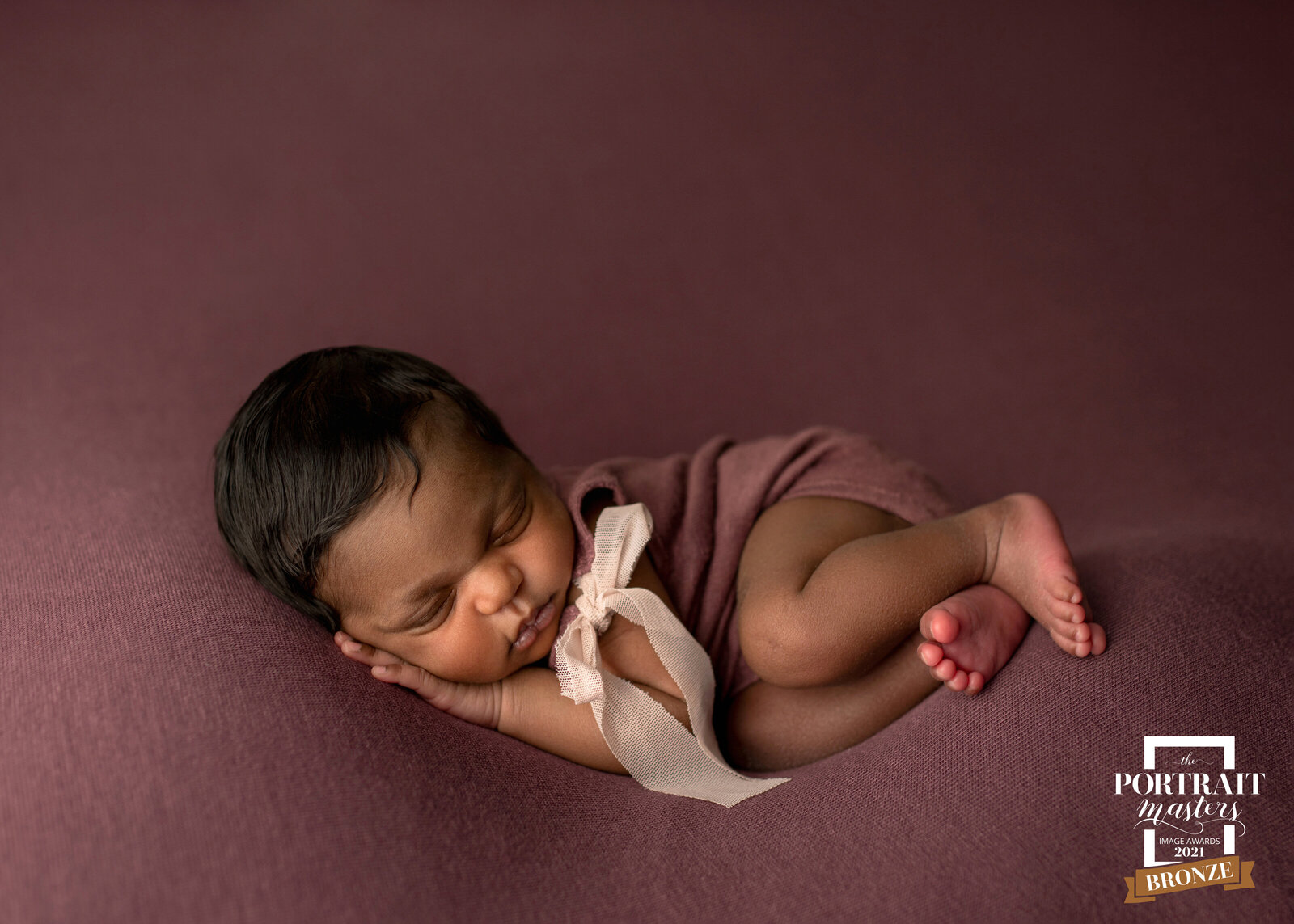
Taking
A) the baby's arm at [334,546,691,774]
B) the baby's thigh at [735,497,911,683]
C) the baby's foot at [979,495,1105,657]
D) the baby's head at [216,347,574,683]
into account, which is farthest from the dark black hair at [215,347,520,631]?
the baby's foot at [979,495,1105,657]

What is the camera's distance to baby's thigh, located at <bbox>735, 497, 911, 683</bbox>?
128 centimetres

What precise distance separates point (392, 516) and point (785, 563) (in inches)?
20.5

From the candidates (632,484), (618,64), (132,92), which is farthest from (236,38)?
(632,484)

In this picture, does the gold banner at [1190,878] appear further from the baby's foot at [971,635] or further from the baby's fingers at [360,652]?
the baby's fingers at [360,652]

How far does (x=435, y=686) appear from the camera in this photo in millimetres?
1284

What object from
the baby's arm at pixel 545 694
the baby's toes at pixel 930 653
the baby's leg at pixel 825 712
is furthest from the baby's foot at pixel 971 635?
the baby's arm at pixel 545 694

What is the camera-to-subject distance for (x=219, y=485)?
128 cm

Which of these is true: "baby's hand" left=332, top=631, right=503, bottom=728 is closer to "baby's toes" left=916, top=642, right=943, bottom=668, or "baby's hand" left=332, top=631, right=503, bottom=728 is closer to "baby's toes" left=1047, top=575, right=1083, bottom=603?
"baby's toes" left=916, top=642, right=943, bottom=668

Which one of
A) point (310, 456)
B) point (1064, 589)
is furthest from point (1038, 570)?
point (310, 456)

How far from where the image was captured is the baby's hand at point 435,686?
125 centimetres

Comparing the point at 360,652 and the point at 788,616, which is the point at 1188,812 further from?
the point at 360,652

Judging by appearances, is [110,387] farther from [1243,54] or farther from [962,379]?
[1243,54]

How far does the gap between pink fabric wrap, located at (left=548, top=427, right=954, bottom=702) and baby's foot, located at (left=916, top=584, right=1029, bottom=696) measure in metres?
0.25

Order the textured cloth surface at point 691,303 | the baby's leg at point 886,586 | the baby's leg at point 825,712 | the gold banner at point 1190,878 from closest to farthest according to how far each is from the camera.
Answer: the gold banner at point 1190,878, the textured cloth surface at point 691,303, the baby's leg at point 886,586, the baby's leg at point 825,712
